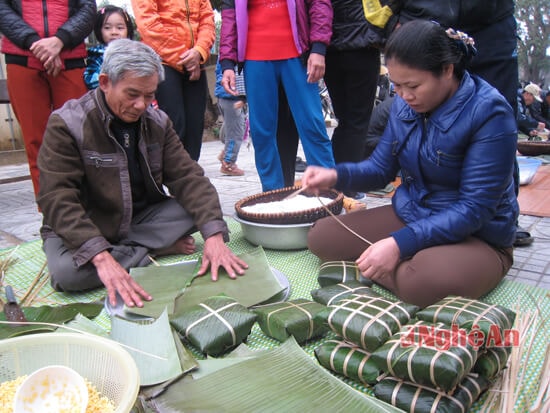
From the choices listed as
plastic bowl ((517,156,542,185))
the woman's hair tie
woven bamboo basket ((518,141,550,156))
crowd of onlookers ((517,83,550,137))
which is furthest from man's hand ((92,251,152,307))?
crowd of onlookers ((517,83,550,137))

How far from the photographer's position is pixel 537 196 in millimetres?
3514

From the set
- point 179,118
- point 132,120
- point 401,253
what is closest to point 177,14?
point 179,118

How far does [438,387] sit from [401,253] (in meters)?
0.63

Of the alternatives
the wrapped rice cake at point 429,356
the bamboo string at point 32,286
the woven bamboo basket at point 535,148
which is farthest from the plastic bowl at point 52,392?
the woven bamboo basket at point 535,148

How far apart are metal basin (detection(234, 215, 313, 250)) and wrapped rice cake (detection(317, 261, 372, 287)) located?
459 mm

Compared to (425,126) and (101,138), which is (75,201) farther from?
(425,126)

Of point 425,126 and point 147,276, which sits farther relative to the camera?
point 147,276

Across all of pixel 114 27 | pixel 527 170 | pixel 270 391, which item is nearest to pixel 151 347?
pixel 270 391

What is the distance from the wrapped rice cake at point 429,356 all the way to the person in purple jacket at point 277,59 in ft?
6.09

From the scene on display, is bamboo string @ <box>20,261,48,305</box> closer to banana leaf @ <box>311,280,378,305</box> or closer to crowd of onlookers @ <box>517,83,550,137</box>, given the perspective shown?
banana leaf @ <box>311,280,378,305</box>

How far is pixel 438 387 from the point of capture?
1.11 meters


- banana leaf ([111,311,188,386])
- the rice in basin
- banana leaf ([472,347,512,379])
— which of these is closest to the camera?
banana leaf ([472,347,512,379])

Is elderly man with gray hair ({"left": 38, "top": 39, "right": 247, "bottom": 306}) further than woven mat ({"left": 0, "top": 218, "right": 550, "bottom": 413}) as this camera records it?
Yes

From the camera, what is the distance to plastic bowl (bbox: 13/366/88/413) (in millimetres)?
1012
